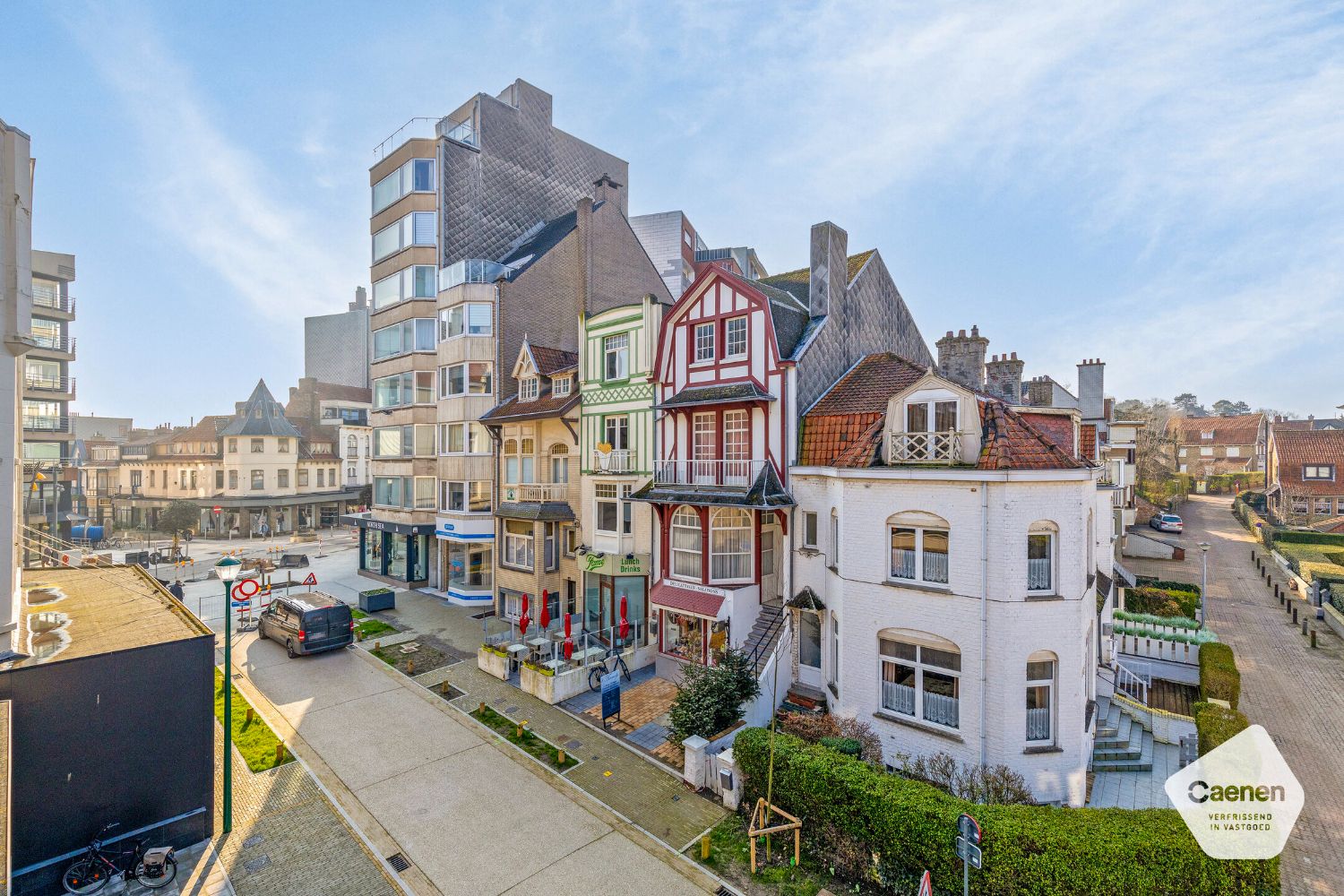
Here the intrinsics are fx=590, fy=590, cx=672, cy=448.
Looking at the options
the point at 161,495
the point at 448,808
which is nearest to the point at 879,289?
the point at 448,808

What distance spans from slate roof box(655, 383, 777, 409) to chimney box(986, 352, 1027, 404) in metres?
9.69

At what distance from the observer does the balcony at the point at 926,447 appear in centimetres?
1345

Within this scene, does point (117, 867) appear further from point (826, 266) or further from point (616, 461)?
point (826, 266)

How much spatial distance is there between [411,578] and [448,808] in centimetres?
2109

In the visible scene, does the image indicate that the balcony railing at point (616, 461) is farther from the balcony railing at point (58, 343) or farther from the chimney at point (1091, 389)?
the balcony railing at point (58, 343)

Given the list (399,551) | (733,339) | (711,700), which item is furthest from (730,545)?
(399,551)

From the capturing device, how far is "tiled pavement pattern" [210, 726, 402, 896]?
9.94 metres

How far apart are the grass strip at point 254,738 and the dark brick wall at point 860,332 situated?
16.3 m

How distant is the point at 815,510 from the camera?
1709 centimetres

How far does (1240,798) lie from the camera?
10.6 m

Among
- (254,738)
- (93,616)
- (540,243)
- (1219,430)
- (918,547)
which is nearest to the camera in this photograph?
(93,616)

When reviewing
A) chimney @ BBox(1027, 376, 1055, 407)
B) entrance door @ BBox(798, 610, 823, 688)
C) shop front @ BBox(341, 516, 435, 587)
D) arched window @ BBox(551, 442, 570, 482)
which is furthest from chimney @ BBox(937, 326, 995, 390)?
shop front @ BBox(341, 516, 435, 587)

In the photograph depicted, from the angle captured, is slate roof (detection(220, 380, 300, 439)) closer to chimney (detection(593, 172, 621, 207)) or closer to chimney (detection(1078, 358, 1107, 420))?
chimney (detection(593, 172, 621, 207))

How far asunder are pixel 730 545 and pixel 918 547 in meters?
6.48
